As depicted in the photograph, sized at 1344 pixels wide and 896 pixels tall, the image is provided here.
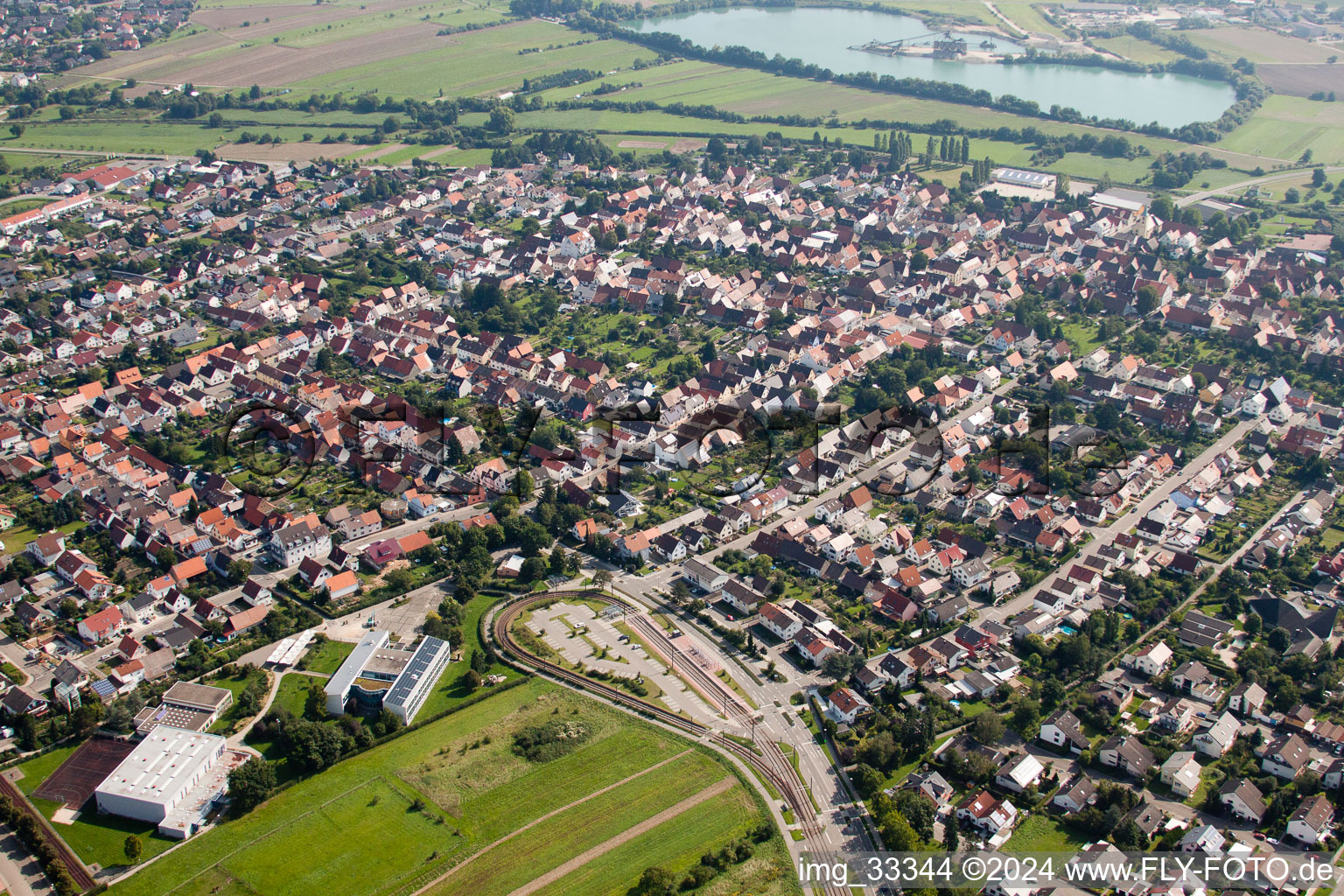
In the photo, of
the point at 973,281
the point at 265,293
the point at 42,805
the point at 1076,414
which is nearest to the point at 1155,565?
the point at 1076,414

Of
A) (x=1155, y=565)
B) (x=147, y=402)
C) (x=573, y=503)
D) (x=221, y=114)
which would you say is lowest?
(x=1155, y=565)

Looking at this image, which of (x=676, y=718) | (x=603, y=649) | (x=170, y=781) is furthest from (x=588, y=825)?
(x=170, y=781)

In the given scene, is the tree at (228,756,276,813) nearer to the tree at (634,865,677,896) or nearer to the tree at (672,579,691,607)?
the tree at (634,865,677,896)

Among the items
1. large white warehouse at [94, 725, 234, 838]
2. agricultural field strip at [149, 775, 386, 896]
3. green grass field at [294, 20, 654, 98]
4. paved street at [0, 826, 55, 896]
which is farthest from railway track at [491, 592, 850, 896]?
green grass field at [294, 20, 654, 98]

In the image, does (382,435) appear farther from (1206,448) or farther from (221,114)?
(221,114)

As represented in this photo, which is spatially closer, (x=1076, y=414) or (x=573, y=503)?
(x=573, y=503)

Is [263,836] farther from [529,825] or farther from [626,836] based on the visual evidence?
[626,836]
